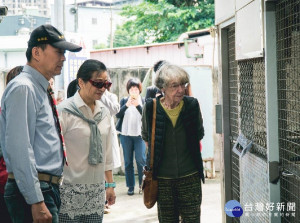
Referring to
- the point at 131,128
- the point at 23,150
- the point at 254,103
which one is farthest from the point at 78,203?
the point at 131,128

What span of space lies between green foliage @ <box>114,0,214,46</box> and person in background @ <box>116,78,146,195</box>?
14170mm

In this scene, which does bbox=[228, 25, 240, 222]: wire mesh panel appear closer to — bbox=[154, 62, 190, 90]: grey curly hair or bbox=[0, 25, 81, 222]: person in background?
bbox=[154, 62, 190, 90]: grey curly hair

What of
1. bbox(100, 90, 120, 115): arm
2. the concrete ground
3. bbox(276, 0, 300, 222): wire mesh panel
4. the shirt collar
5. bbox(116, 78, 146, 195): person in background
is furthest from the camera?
bbox(116, 78, 146, 195): person in background

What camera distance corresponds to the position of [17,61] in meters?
30.3

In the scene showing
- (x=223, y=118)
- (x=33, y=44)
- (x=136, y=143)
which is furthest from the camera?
(x=136, y=143)

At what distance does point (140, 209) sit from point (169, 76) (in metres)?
3.63

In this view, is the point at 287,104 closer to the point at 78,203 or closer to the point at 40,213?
the point at 78,203

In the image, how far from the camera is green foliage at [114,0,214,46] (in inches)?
878

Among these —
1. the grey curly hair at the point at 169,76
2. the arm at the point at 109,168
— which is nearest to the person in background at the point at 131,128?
the grey curly hair at the point at 169,76

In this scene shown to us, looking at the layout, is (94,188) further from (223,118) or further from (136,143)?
(136,143)

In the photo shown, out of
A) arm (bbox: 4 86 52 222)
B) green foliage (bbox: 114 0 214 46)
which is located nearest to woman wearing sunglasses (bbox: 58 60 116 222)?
arm (bbox: 4 86 52 222)

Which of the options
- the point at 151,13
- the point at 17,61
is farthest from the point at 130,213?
the point at 17,61

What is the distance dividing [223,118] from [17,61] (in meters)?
26.7

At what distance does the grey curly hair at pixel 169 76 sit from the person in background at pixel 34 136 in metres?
1.32
